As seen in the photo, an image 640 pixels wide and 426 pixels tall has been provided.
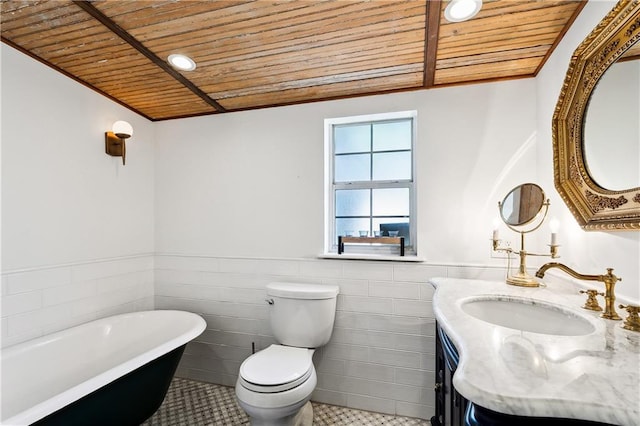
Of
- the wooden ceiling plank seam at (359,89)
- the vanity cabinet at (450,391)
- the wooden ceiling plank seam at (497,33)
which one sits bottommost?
the vanity cabinet at (450,391)

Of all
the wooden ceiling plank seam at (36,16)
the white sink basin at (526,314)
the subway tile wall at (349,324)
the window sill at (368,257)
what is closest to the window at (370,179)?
the window sill at (368,257)

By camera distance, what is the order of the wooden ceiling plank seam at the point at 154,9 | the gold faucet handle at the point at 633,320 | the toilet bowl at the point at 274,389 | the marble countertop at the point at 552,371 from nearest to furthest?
1. the marble countertop at the point at 552,371
2. the gold faucet handle at the point at 633,320
3. the wooden ceiling plank seam at the point at 154,9
4. the toilet bowl at the point at 274,389

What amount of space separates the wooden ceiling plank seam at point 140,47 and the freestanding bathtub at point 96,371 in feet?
5.39

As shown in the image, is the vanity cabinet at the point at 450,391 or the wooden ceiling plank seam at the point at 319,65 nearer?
the vanity cabinet at the point at 450,391

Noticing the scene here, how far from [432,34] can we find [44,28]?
6.70 ft

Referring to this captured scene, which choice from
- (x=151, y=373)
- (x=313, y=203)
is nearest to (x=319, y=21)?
(x=313, y=203)

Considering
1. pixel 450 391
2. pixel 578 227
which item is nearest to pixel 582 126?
pixel 578 227

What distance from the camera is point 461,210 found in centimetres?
196

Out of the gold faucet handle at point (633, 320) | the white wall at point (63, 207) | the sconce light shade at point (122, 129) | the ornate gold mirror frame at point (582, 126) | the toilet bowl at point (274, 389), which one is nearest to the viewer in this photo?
the gold faucet handle at point (633, 320)

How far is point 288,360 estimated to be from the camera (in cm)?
177

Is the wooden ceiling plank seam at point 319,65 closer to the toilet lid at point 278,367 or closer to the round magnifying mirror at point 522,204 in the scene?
the round magnifying mirror at point 522,204

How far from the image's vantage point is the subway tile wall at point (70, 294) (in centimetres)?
173

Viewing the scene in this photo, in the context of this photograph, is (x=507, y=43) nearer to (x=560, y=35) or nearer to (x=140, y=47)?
(x=560, y=35)

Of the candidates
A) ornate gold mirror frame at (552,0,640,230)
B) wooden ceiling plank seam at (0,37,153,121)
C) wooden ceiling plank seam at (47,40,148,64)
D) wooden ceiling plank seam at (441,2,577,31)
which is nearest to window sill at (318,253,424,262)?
ornate gold mirror frame at (552,0,640,230)
